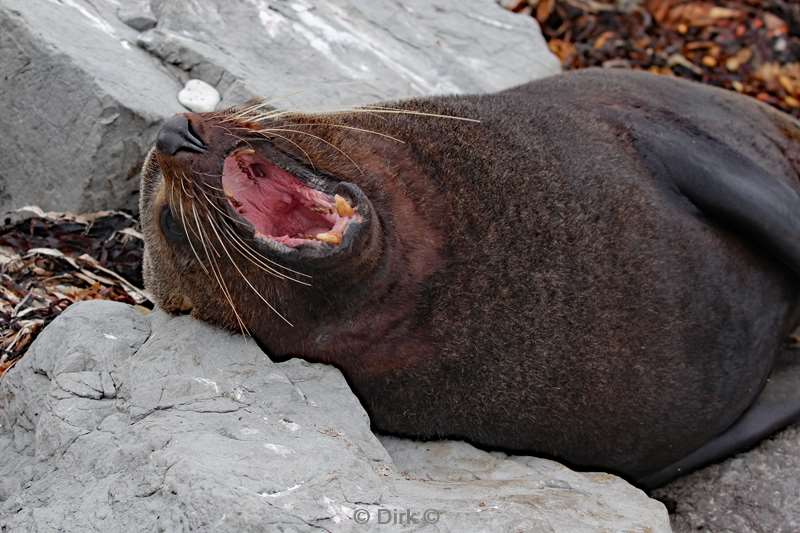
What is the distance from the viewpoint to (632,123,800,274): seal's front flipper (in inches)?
181

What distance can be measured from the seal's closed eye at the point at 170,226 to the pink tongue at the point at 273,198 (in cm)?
27

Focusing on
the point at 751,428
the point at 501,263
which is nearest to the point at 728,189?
the point at 751,428

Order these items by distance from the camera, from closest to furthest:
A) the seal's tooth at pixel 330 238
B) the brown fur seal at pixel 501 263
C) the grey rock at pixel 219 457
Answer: the grey rock at pixel 219 457, the seal's tooth at pixel 330 238, the brown fur seal at pixel 501 263

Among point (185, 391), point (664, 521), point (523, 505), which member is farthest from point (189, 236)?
point (664, 521)

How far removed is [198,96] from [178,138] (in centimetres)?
226

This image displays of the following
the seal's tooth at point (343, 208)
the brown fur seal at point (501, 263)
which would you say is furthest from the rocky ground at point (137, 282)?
the seal's tooth at point (343, 208)

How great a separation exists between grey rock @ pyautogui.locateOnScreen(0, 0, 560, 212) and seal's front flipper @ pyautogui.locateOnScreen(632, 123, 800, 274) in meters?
1.89

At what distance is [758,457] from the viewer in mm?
4789

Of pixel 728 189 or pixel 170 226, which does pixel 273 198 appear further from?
pixel 728 189

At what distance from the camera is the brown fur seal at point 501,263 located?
12.5 feet

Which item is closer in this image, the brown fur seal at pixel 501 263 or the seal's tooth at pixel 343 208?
the seal's tooth at pixel 343 208

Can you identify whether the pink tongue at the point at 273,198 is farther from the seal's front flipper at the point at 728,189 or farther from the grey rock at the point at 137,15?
the grey rock at the point at 137,15

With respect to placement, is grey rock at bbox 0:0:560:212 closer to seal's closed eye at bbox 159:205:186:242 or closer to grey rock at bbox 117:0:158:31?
grey rock at bbox 117:0:158:31

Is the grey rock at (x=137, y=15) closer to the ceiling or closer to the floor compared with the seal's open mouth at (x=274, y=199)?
closer to the floor
